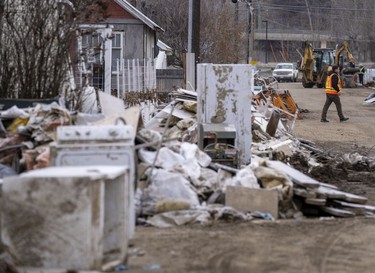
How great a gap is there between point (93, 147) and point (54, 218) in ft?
5.28

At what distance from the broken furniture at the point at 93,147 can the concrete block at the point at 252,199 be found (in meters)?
2.25

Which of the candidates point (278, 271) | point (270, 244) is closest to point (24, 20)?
point (270, 244)

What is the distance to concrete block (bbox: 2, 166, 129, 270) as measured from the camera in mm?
6586

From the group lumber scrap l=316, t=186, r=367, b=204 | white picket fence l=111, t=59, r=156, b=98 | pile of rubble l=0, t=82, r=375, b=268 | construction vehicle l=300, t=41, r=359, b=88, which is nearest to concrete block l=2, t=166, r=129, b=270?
pile of rubble l=0, t=82, r=375, b=268

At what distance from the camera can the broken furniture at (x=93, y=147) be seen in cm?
810

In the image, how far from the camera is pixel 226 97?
13.5 meters

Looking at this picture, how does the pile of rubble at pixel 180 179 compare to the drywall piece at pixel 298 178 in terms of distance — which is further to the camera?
the drywall piece at pixel 298 178

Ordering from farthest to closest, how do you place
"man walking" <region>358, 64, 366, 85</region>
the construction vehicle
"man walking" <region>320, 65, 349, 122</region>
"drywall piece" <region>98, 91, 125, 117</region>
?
"man walking" <region>358, 64, 366, 85</region> < the construction vehicle < "man walking" <region>320, 65, 349, 122</region> < "drywall piece" <region>98, 91, 125, 117</region>

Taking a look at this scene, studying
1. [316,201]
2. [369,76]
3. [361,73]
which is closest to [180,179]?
[316,201]

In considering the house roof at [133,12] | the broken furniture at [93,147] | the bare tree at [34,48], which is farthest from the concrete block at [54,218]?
the house roof at [133,12]

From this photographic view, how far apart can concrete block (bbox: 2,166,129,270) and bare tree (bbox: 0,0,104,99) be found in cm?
635

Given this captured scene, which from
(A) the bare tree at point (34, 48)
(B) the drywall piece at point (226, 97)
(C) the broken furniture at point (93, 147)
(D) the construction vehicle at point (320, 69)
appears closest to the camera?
(C) the broken furniture at point (93, 147)

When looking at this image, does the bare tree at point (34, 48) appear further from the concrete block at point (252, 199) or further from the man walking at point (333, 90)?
the man walking at point (333, 90)

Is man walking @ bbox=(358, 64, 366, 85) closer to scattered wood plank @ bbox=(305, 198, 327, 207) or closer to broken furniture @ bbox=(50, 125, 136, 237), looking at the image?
scattered wood plank @ bbox=(305, 198, 327, 207)
